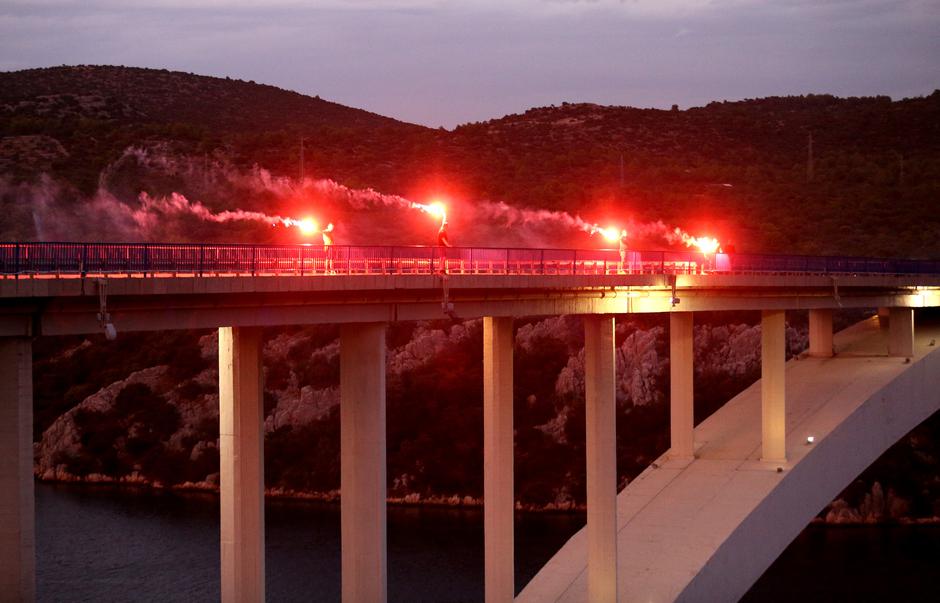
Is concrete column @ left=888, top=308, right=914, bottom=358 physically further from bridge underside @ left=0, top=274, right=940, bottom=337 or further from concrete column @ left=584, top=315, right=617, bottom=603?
concrete column @ left=584, top=315, right=617, bottom=603

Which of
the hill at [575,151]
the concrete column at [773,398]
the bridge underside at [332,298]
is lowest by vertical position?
the concrete column at [773,398]

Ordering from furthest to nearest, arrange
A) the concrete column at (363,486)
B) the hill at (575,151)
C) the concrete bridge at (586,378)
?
1. the hill at (575,151)
2. the concrete column at (363,486)
3. the concrete bridge at (586,378)

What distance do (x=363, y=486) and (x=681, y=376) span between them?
2204 cm

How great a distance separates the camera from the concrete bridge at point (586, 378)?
76.2 ft

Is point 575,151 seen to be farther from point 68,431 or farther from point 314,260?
point 314,260

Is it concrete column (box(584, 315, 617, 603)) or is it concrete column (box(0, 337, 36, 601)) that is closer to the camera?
concrete column (box(0, 337, 36, 601))

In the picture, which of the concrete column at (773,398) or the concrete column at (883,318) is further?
the concrete column at (883,318)

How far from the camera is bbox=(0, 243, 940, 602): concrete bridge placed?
2322 cm

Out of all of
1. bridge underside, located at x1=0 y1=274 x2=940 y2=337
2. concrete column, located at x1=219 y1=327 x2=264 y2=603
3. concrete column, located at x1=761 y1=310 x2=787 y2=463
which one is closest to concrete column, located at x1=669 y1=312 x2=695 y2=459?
bridge underside, located at x1=0 y1=274 x2=940 y2=337

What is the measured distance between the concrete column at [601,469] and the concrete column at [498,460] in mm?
2392

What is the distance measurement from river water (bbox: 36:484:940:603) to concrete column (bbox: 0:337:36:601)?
2959 centimetres

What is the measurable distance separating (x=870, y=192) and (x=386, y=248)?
8744cm

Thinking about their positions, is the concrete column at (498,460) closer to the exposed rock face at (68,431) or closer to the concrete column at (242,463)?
the concrete column at (242,463)

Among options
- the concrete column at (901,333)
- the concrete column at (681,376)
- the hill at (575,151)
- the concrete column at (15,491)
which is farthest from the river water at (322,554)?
the hill at (575,151)
